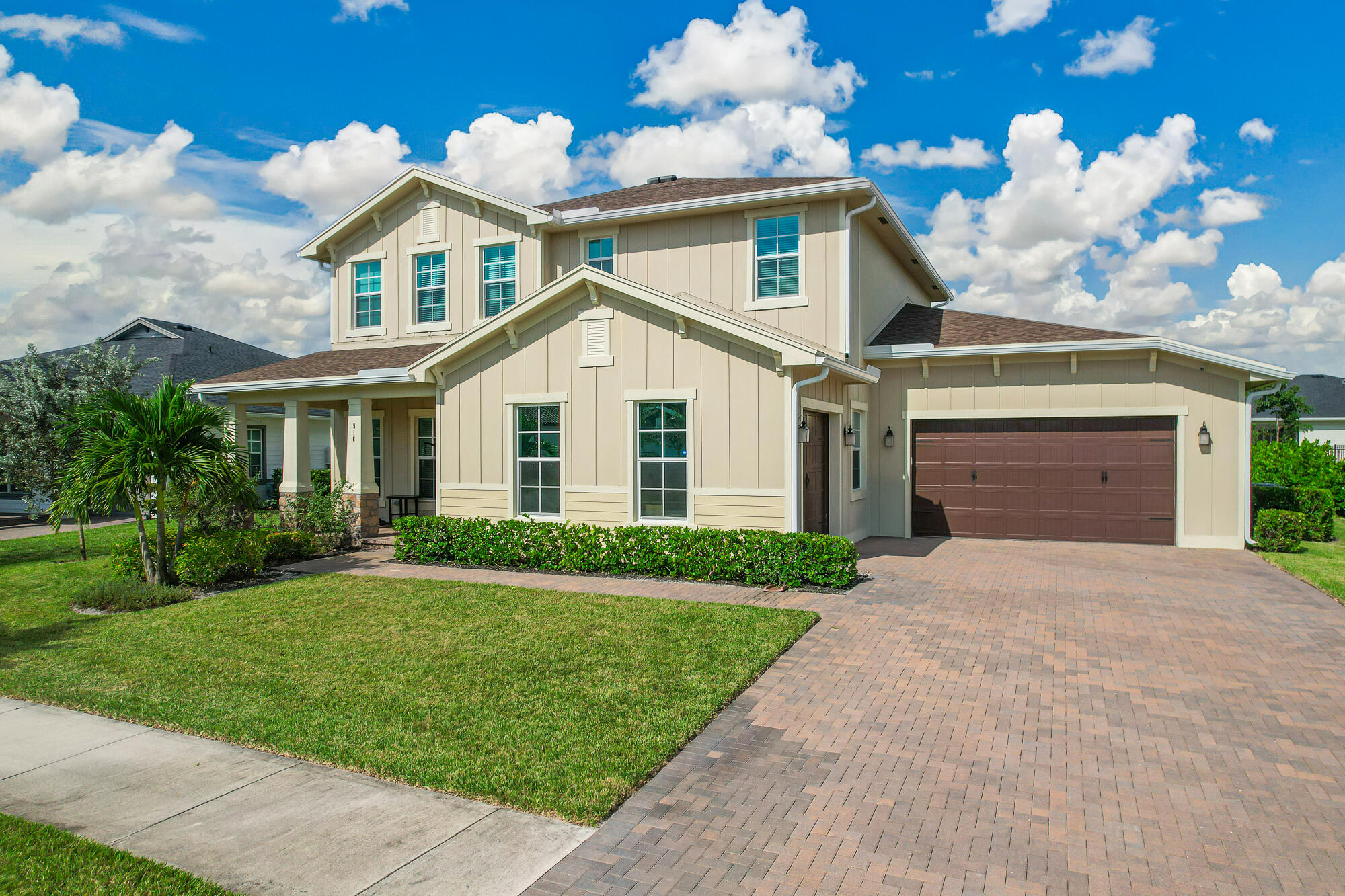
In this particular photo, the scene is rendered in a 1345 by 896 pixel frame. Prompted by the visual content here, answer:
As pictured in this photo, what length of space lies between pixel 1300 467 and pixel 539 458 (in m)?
18.0

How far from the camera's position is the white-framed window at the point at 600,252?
15.2 m

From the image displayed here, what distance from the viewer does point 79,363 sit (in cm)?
1544

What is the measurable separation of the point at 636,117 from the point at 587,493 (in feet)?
34.2

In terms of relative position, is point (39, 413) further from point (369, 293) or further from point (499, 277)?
point (499, 277)

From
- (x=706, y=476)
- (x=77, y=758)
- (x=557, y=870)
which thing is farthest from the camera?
(x=706, y=476)

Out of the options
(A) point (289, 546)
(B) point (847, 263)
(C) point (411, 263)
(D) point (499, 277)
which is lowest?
(A) point (289, 546)

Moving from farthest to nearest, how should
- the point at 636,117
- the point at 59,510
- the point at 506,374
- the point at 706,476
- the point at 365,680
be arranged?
1. the point at 636,117
2. the point at 506,374
3. the point at 706,476
4. the point at 59,510
5. the point at 365,680

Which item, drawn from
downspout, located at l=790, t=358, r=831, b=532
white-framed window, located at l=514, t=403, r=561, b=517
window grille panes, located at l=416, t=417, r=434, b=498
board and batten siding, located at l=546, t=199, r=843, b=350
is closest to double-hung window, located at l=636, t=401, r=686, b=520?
white-framed window, located at l=514, t=403, r=561, b=517

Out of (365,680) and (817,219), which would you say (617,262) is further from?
(365,680)

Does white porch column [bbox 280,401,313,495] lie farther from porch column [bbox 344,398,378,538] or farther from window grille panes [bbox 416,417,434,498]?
window grille panes [bbox 416,417,434,498]

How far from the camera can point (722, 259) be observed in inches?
556

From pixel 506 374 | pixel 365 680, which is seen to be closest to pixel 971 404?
pixel 506 374

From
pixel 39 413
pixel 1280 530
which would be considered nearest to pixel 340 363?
pixel 39 413

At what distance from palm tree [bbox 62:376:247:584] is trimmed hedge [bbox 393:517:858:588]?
10.3ft
